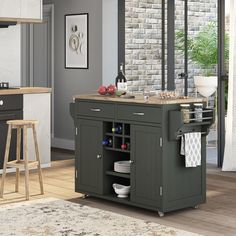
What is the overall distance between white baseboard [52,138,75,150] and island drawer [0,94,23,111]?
77.3 inches

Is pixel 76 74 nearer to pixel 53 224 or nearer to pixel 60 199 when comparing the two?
pixel 60 199

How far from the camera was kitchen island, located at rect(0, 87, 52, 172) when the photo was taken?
7.42 metres

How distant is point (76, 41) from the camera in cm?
920

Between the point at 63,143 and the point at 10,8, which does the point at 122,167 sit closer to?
the point at 10,8

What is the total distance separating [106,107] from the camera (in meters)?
5.91

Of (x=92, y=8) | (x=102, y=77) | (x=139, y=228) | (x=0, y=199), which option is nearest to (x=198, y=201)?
(x=139, y=228)

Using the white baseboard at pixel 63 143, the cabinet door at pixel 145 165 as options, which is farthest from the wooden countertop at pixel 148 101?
the white baseboard at pixel 63 143

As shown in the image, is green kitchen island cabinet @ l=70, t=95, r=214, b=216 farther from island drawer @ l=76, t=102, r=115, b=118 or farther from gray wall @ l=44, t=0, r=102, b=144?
gray wall @ l=44, t=0, r=102, b=144

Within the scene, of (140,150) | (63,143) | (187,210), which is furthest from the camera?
A: (63,143)

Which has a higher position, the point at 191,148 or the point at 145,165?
the point at 191,148

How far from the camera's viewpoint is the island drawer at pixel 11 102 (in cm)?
736

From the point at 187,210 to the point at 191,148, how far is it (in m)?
0.63

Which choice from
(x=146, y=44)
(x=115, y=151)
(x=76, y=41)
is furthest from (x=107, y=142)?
(x=76, y=41)

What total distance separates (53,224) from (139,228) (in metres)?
0.71
